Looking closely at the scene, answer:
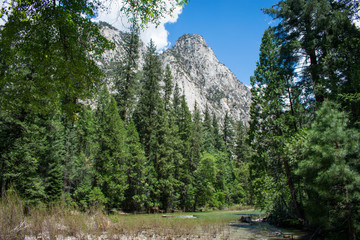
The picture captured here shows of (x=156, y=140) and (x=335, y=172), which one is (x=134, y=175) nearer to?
(x=156, y=140)

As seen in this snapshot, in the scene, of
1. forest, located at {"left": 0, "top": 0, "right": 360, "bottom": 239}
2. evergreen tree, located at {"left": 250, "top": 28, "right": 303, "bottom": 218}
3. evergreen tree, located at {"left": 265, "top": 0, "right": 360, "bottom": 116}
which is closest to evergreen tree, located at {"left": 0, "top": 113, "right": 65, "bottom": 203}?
forest, located at {"left": 0, "top": 0, "right": 360, "bottom": 239}

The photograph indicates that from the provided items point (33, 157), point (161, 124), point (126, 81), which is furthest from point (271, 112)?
point (126, 81)

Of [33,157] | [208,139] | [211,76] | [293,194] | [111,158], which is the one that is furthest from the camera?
[211,76]

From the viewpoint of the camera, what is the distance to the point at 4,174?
14.7m

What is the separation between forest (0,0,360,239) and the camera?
5582 millimetres

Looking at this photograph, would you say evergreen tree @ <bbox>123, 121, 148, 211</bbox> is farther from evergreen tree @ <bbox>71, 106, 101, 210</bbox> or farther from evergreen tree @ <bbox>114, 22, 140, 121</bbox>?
evergreen tree @ <bbox>114, 22, 140, 121</bbox>

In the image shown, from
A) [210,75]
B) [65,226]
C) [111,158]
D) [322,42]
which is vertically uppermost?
[210,75]

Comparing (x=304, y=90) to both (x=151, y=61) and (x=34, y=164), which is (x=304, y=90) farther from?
(x=151, y=61)

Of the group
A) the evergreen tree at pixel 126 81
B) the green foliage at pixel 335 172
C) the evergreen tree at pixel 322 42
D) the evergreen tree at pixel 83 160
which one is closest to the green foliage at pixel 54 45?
the green foliage at pixel 335 172

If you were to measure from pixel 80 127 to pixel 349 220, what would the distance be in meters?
26.3

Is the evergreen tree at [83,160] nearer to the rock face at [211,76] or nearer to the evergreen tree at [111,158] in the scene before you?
the evergreen tree at [111,158]

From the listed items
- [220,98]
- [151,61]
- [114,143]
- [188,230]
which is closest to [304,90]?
[188,230]

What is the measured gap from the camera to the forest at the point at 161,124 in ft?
18.3

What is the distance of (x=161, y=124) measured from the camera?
90.4ft
